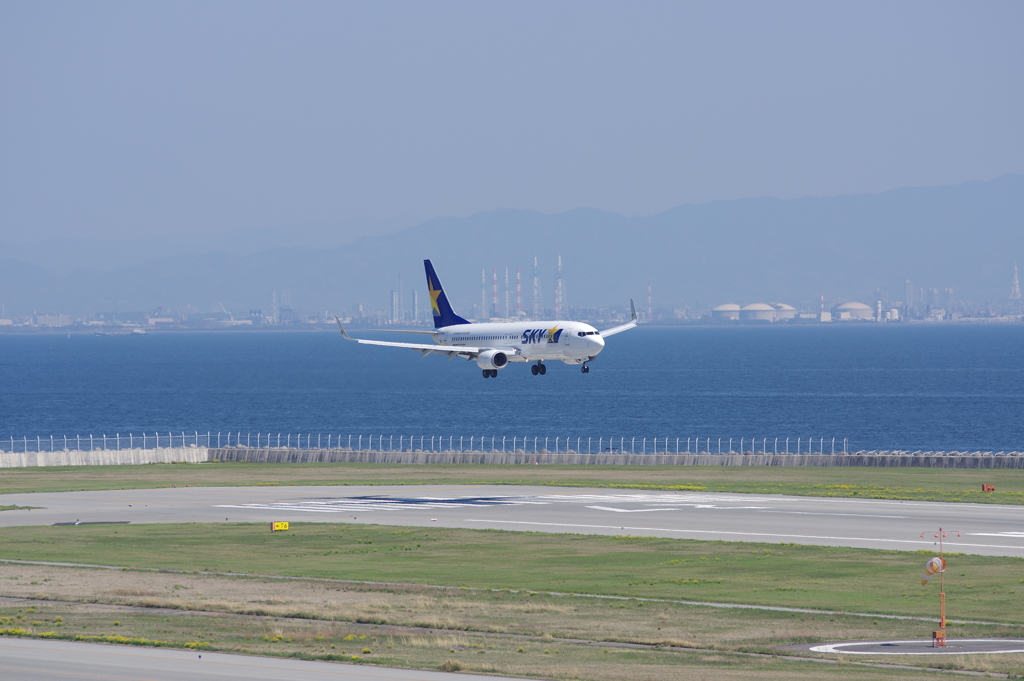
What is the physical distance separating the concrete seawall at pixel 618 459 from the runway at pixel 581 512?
23.9m

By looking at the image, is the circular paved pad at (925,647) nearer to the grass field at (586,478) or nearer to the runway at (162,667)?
the runway at (162,667)

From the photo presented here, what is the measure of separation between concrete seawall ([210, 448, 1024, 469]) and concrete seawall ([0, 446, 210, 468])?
99.1 inches

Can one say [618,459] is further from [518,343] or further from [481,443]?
[481,443]

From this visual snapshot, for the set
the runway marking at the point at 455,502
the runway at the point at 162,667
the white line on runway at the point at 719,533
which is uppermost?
the runway at the point at 162,667

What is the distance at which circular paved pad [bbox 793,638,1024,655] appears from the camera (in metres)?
32.8

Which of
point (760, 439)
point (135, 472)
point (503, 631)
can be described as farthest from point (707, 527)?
point (760, 439)

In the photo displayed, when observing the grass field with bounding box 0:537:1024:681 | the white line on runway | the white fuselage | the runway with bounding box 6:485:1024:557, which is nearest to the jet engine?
the white fuselage

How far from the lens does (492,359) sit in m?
86.4

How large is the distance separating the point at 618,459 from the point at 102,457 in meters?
47.7

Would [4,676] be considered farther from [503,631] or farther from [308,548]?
[308,548]

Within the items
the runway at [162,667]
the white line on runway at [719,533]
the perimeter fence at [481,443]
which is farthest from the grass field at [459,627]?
the perimeter fence at [481,443]

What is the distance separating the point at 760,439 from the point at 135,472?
3362 inches

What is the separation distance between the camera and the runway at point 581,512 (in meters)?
58.6

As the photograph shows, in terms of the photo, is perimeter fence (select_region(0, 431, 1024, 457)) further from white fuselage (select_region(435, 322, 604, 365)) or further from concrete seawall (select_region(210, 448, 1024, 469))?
white fuselage (select_region(435, 322, 604, 365))
